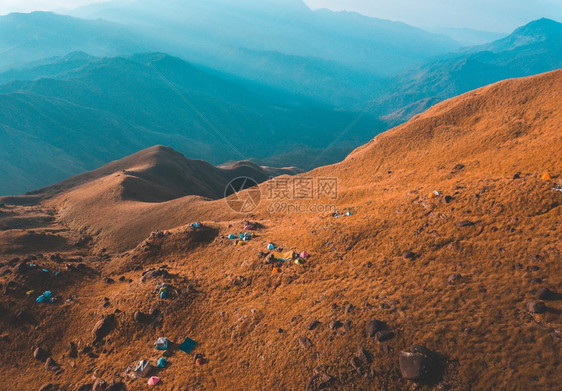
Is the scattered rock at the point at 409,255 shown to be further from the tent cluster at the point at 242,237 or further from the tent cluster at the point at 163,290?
the tent cluster at the point at 163,290

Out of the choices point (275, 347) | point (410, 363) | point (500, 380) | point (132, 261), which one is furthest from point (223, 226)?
point (500, 380)

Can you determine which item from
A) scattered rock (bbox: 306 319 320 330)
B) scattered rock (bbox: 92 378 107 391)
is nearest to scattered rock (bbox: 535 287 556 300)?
scattered rock (bbox: 306 319 320 330)

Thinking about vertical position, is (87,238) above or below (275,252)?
below

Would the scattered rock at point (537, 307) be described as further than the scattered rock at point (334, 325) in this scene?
No

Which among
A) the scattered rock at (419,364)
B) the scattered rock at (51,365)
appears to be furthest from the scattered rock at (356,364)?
the scattered rock at (51,365)

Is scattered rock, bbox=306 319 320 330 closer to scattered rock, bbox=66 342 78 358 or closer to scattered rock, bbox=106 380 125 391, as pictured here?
scattered rock, bbox=106 380 125 391

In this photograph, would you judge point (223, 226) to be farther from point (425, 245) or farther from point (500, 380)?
point (500, 380)
